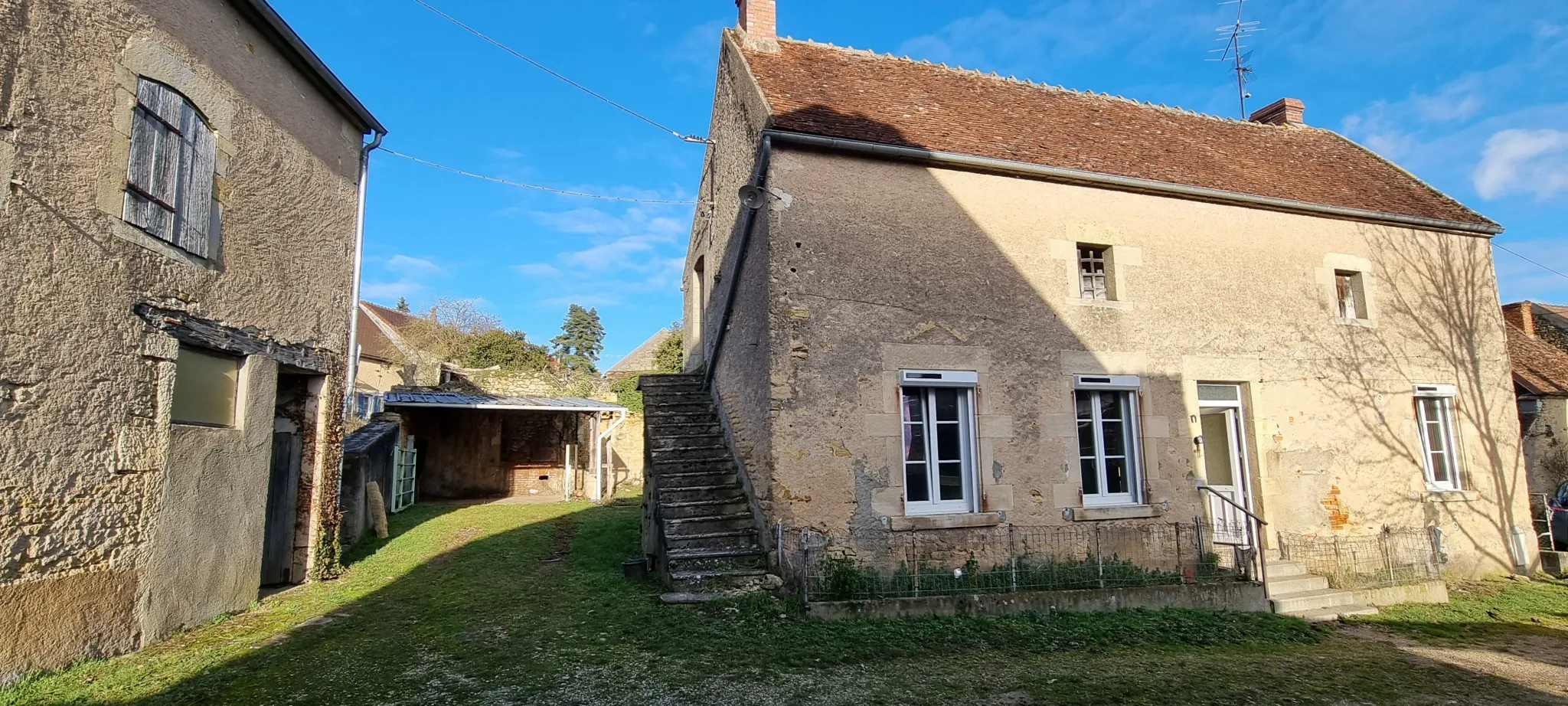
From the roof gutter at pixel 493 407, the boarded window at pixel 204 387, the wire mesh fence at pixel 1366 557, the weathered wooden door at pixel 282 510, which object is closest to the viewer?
the boarded window at pixel 204 387

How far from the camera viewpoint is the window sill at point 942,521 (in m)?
7.28

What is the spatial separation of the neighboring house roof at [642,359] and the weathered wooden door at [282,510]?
1939 centimetres

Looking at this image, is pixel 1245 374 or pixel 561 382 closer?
pixel 1245 374

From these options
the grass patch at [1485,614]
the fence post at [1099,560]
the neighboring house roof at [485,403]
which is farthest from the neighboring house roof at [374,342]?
the grass patch at [1485,614]

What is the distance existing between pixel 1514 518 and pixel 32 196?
15.7 m

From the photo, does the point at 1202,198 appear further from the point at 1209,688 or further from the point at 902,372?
the point at 1209,688

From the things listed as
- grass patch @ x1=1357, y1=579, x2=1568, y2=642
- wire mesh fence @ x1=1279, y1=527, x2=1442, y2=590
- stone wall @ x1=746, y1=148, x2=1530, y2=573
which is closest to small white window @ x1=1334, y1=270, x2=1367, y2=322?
stone wall @ x1=746, y1=148, x2=1530, y2=573

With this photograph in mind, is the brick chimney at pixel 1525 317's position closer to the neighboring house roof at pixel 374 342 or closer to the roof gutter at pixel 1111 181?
the roof gutter at pixel 1111 181

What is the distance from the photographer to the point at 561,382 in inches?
835

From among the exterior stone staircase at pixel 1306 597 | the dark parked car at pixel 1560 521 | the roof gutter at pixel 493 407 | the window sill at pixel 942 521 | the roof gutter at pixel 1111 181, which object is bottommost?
the exterior stone staircase at pixel 1306 597

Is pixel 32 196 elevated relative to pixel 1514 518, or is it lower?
elevated

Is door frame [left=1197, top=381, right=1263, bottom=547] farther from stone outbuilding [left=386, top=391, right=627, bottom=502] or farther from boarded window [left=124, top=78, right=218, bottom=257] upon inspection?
stone outbuilding [left=386, top=391, right=627, bottom=502]

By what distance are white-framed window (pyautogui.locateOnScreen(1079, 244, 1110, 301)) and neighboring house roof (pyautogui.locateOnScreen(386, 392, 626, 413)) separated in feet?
36.9

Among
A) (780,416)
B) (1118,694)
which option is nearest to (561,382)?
(780,416)
